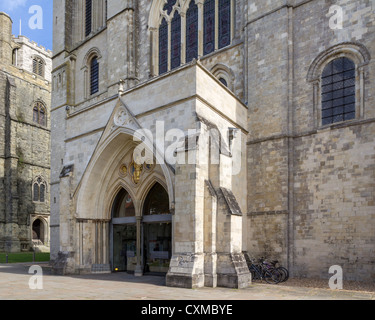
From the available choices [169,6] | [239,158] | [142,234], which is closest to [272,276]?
[239,158]

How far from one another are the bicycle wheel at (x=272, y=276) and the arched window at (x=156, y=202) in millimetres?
4120

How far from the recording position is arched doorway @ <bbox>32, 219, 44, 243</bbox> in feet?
131

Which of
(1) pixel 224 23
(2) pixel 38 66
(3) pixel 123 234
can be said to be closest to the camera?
(3) pixel 123 234

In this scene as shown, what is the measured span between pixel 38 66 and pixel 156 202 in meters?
40.9

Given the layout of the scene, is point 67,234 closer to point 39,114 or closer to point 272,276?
point 272,276

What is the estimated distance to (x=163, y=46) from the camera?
64.5ft

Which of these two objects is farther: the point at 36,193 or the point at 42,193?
the point at 42,193

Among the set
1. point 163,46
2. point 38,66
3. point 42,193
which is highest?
point 38,66

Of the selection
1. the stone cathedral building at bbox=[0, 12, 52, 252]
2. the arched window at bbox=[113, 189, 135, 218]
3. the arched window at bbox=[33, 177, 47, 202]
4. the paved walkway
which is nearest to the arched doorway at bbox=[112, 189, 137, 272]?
the arched window at bbox=[113, 189, 135, 218]

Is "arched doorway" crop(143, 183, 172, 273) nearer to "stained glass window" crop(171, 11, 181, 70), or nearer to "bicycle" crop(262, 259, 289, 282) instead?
"bicycle" crop(262, 259, 289, 282)

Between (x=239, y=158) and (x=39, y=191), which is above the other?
(x=239, y=158)

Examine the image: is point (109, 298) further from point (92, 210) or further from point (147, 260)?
point (92, 210)

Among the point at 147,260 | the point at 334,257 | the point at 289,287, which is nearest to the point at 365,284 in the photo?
the point at 334,257

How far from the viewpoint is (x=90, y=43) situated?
23219 mm
